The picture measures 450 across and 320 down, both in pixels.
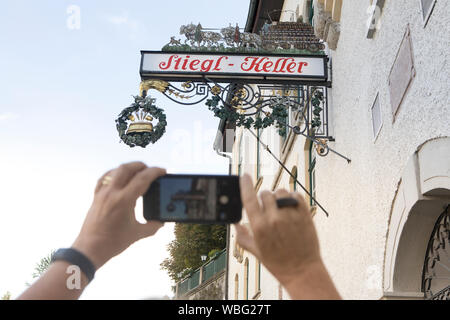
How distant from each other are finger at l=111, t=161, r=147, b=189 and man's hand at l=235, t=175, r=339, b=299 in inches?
12.4

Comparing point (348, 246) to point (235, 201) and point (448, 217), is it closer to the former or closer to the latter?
point (448, 217)

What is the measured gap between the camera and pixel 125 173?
60.2 inches

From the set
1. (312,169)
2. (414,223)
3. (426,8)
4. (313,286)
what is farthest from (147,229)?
(312,169)

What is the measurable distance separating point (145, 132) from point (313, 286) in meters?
7.00

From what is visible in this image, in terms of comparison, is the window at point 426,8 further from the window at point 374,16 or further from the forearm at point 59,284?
the forearm at point 59,284

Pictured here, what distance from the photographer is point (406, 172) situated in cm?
544

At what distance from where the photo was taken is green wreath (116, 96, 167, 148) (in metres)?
8.12

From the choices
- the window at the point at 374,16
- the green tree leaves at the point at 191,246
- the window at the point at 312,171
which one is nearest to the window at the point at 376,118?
the window at the point at 374,16

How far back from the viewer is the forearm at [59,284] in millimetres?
1371

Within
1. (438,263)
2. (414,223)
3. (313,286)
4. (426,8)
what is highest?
(426,8)

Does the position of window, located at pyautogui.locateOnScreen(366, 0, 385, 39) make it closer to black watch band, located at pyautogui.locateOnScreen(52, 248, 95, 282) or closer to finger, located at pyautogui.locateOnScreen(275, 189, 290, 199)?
finger, located at pyautogui.locateOnScreen(275, 189, 290, 199)

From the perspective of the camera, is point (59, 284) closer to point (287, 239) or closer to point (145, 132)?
point (287, 239)

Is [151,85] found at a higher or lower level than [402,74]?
higher
